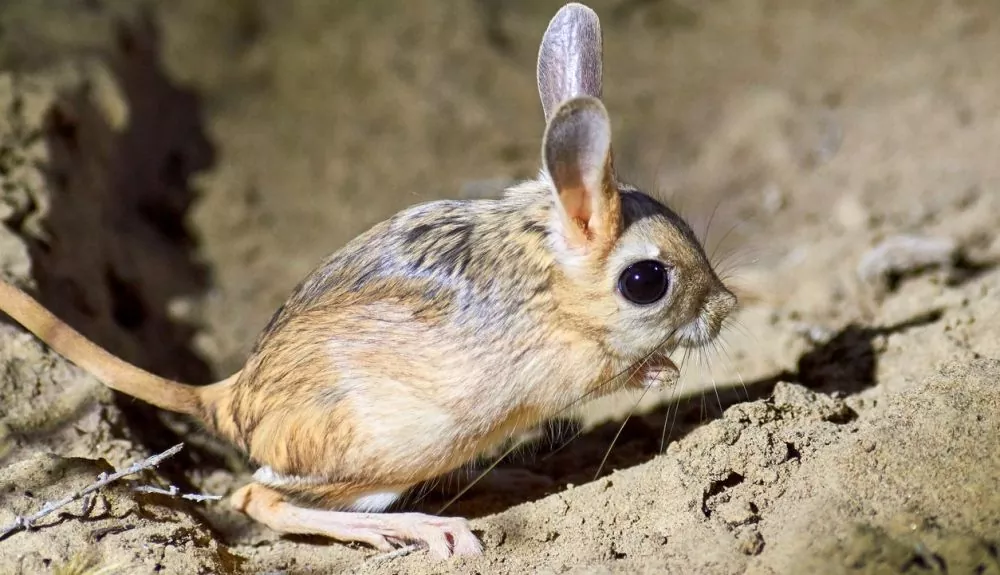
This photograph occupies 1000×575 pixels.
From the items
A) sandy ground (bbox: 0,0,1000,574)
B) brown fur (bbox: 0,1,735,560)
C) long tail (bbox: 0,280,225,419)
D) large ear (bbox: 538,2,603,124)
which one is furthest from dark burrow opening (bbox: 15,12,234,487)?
large ear (bbox: 538,2,603,124)

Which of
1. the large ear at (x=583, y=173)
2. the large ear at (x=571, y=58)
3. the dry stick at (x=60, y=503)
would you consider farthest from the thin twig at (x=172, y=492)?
the large ear at (x=571, y=58)

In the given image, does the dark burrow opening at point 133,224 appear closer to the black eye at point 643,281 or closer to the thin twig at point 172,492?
the thin twig at point 172,492

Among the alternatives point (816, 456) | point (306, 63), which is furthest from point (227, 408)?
point (306, 63)

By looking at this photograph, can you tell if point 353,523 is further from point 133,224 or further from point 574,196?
point 133,224

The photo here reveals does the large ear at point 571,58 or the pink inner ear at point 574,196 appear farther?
the large ear at point 571,58

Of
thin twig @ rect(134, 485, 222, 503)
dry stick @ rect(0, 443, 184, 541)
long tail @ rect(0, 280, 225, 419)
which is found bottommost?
dry stick @ rect(0, 443, 184, 541)

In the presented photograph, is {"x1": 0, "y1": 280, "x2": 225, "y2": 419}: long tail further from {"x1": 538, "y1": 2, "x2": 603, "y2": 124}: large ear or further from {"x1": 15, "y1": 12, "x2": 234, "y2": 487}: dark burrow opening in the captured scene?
{"x1": 538, "y1": 2, "x2": 603, "y2": 124}: large ear

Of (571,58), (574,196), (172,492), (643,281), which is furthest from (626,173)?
(172,492)

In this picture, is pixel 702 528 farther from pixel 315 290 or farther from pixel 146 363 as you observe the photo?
pixel 146 363
